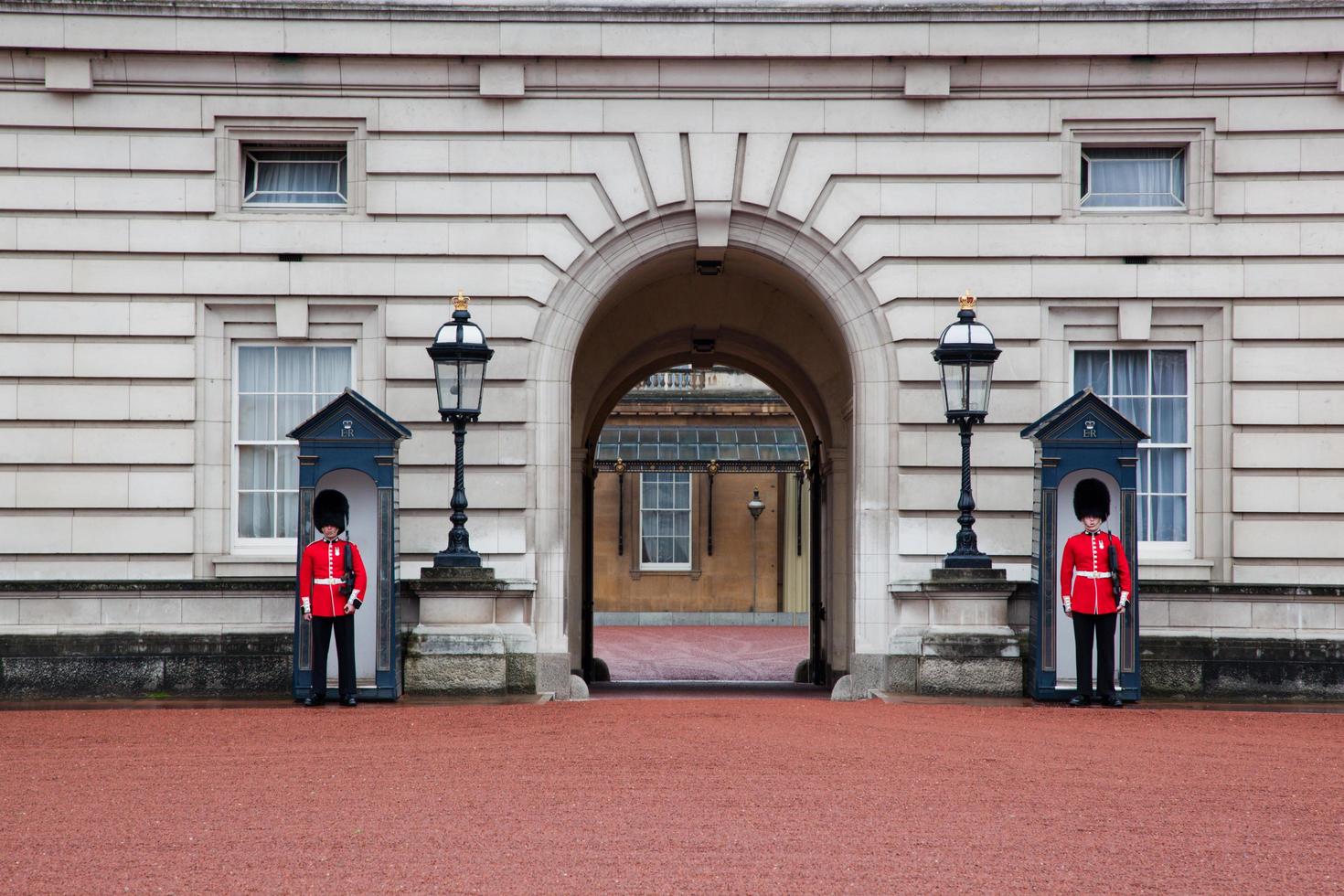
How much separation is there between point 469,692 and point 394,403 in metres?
2.66

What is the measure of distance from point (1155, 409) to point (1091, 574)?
2.47m

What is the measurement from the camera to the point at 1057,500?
12.0m

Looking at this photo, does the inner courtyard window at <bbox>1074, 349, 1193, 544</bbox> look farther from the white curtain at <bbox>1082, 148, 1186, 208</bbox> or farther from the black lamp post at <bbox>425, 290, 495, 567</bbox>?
the black lamp post at <bbox>425, 290, 495, 567</bbox>

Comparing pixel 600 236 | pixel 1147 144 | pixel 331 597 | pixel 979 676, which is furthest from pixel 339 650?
pixel 1147 144

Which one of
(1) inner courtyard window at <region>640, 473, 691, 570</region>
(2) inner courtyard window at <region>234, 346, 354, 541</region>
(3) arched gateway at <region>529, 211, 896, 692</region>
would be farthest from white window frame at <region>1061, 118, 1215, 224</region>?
(1) inner courtyard window at <region>640, 473, 691, 570</region>

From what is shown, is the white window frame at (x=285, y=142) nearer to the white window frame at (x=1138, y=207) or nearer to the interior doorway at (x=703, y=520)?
the white window frame at (x=1138, y=207)

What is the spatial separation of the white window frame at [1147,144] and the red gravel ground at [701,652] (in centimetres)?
758

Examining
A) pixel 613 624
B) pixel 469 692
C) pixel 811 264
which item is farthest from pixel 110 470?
pixel 613 624

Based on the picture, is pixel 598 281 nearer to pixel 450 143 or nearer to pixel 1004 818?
pixel 450 143

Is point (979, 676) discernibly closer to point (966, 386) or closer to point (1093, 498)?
point (1093, 498)

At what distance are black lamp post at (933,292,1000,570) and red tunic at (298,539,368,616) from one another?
4.59 m

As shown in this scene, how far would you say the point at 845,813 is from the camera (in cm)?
726

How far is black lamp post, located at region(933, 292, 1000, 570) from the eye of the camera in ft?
39.4

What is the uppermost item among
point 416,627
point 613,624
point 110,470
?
point 110,470
